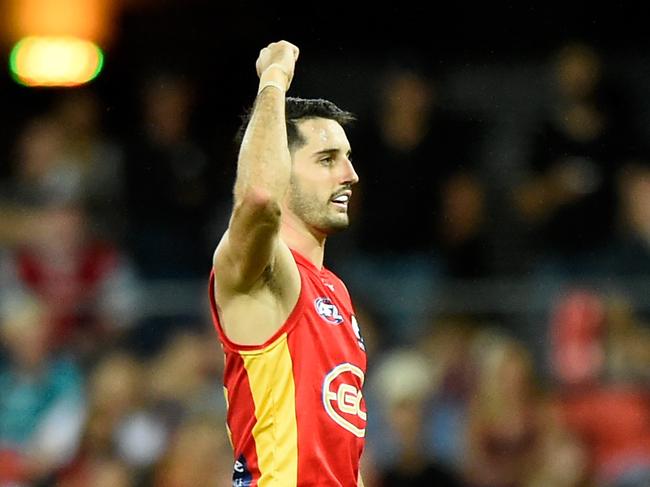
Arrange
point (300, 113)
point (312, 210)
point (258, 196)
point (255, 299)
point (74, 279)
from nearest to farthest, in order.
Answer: point (258, 196), point (255, 299), point (312, 210), point (300, 113), point (74, 279)

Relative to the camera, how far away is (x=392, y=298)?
9.48 m

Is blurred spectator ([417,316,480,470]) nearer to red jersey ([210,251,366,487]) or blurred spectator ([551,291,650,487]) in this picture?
blurred spectator ([551,291,650,487])

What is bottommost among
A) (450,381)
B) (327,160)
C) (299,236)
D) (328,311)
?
(450,381)

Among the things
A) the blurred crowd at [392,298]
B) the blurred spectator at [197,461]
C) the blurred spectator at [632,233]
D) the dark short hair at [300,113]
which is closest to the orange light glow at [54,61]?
the blurred crowd at [392,298]

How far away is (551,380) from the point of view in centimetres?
912

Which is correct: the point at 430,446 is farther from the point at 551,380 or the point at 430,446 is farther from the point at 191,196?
the point at 191,196

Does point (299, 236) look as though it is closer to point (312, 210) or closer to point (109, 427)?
point (312, 210)

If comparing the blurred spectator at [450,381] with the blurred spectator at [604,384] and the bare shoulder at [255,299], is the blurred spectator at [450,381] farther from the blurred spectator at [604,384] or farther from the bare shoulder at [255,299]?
the bare shoulder at [255,299]

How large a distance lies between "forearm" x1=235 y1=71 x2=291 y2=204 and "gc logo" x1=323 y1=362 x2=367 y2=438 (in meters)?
0.62

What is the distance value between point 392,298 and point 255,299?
16.6 ft

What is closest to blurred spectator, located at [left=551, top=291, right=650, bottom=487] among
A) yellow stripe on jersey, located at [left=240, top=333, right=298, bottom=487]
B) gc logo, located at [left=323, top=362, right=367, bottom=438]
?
gc logo, located at [left=323, top=362, right=367, bottom=438]

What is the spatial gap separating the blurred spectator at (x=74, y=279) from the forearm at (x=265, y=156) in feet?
17.9

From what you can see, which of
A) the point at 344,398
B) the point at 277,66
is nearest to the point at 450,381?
the point at 344,398

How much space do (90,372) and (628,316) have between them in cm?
331
